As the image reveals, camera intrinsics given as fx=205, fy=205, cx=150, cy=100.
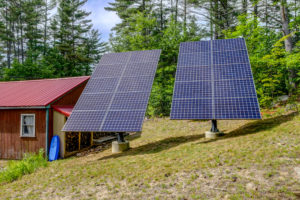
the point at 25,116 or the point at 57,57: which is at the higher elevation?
the point at 57,57

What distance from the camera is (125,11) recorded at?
30609mm

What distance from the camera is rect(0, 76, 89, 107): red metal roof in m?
12.8

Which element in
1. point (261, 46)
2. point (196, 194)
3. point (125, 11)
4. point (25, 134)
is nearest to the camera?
point (196, 194)

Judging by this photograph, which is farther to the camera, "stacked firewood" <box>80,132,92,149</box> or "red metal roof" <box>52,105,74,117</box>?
"stacked firewood" <box>80,132,92,149</box>

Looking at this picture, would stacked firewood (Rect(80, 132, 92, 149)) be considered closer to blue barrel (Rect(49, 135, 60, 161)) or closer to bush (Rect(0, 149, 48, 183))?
blue barrel (Rect(49, 135, 60, 161))

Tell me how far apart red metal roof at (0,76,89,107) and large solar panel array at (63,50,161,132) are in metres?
3.98

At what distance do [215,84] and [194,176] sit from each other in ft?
16.1

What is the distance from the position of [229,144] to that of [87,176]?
15.7 ft

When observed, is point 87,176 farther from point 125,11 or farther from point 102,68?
point 125,11

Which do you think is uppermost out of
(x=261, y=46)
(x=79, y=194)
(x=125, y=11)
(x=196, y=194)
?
(x=125, y=11)

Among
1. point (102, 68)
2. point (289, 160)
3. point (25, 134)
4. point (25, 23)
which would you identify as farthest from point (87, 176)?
point (25, 23)

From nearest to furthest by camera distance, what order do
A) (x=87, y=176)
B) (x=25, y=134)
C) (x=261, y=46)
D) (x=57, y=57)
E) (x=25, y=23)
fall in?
1. (x=87, y=176)
2. (x=25, y=134)
3. (x=261, y=46)
4. (x=57, y=57)
5. (x=25, y=23)

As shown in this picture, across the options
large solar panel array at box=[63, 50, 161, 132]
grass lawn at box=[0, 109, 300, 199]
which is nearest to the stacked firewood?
large solar panel array at box=[63, 50, 161, 132]

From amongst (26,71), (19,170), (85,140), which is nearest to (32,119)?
(85,140)
